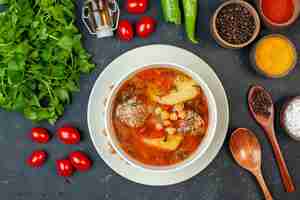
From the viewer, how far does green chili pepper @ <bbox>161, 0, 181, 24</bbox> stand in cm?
262

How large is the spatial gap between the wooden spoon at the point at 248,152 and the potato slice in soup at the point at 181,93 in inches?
17.4

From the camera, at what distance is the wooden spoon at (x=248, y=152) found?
105 inches

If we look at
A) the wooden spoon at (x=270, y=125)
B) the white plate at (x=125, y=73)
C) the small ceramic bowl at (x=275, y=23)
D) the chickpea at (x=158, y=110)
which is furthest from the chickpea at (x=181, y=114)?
the small ceramic bowl at (x=275, y=23)

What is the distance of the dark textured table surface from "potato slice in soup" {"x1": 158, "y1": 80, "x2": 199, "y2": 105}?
37 centimetres

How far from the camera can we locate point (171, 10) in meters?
2.62

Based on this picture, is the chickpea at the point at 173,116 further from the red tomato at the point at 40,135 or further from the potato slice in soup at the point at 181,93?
the red tomato at the point at 40,135

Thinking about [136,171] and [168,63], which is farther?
[136,171]

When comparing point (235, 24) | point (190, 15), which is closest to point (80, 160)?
point (190, 15)

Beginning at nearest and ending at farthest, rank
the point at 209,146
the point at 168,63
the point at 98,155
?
1. the point at 168,63
2. the point at 209,146
3. the point at 98,155

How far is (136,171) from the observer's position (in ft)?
8.49

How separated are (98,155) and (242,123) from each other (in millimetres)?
938

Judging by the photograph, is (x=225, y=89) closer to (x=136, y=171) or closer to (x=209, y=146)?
(x=209, y=146)

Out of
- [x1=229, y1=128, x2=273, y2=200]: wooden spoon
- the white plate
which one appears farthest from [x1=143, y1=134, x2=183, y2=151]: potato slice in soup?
[x1=229, y1=128, x2=273, y2=200]: wooden spoon

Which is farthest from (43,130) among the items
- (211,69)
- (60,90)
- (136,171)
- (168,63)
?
(211,69)
